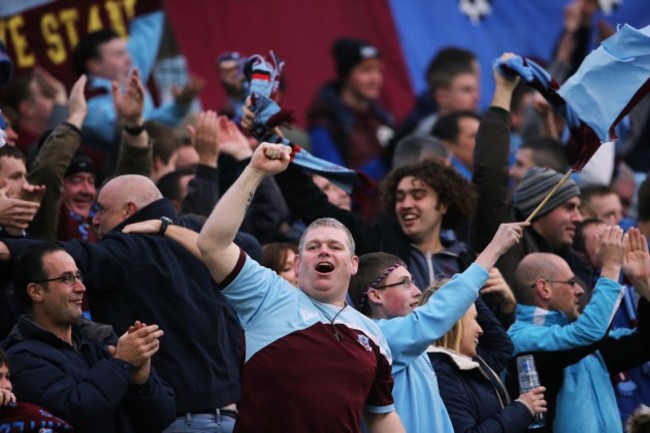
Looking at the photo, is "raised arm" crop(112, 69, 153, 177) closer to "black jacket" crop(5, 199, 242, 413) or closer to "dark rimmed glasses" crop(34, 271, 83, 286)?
"black jacket" crop(5, 199, 242, 413)

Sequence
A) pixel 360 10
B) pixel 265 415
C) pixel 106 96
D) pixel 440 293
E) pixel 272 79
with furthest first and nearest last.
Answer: pixel 360 10
pixel 106 96
pixel 272 79
pixel 440 293
pixel 265 415

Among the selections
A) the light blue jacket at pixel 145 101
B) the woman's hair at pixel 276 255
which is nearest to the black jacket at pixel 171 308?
the woman's hair at pixel 276 255

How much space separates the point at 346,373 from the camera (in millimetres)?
7625

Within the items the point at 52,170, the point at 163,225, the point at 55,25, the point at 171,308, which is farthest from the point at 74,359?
the point at 55,25

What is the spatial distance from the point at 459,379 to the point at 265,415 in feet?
5.00

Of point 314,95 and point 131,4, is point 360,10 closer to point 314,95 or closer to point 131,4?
point 314,95

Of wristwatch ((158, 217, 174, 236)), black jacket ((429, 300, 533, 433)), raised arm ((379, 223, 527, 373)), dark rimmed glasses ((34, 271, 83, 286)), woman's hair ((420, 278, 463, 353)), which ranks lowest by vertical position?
black jacket ((429, 300, 533, 433))

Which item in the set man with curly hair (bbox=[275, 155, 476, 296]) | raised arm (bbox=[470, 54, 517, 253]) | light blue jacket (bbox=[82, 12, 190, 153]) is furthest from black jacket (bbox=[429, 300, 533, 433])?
light blue jacket (bbox=[82, 12, 190, 153])

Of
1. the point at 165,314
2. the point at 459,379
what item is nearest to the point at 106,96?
the point at 165,314

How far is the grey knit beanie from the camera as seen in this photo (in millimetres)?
10617

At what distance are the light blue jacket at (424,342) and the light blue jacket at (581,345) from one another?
3.84ft

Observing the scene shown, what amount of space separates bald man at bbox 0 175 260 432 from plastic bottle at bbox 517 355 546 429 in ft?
5.12

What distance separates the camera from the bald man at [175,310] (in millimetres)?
8680

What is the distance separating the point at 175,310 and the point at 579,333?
7.26 feet
